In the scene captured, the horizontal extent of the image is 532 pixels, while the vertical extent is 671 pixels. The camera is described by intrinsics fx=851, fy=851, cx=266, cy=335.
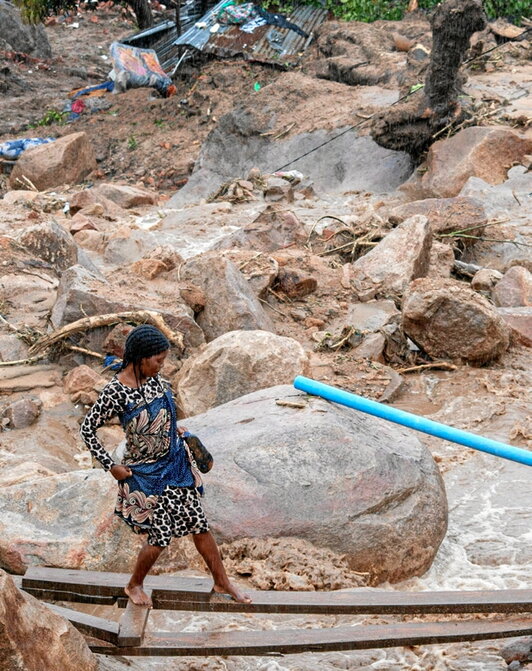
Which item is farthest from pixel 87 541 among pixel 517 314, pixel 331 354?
pixel 517 314

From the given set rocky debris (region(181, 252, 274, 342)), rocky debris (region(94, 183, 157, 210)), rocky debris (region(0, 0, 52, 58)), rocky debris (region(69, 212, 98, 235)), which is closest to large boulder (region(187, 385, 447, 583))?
rocky debris (region(181, 252, 274, 342))

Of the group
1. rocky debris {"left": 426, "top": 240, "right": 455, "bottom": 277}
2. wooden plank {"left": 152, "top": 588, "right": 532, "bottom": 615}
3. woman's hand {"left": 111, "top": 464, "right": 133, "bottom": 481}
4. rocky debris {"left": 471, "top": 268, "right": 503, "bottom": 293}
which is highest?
woman's hand {"left": 111, "top": 464, "right": 133, "bottom": 481}

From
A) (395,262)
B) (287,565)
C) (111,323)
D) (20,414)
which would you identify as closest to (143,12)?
(395,262)

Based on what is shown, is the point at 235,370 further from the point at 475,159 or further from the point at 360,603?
the point at 475,159

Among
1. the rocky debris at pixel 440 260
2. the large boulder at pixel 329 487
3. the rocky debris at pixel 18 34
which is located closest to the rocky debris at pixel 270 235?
the rocky debris at pixel 440 260

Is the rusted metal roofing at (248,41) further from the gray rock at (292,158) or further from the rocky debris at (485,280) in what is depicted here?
the rocky debris at (485,280)

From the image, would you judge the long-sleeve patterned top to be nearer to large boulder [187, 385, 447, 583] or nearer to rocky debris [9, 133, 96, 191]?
large boulder [187, 385, 447, 583]

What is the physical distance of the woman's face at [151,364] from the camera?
300cm

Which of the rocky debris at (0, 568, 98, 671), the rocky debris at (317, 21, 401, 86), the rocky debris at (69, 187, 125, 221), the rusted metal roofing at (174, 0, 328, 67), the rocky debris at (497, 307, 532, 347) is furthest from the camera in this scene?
the rusted metal roofing at (174, 0, 328, 67)

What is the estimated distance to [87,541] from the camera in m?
3.89

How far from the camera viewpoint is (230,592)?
10.4 feet

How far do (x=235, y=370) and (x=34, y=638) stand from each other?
3.73 m

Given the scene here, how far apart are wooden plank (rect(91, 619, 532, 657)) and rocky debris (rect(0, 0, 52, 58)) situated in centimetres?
2288

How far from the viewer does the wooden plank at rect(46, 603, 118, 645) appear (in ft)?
9.73
